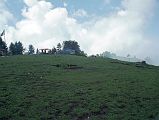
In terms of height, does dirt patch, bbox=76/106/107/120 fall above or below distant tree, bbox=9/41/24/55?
below

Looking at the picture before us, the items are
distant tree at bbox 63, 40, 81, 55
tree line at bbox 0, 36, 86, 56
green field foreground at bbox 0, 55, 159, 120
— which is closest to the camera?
green field foreground at bbox 0, 55, 159, 120

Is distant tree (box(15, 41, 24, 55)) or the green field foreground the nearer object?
the green field foreground

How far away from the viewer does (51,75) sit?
47469 mm

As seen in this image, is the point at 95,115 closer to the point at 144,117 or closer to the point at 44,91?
the point at 144,117

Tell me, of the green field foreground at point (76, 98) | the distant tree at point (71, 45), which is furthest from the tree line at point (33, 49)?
the green field foreground at point (76, 98)

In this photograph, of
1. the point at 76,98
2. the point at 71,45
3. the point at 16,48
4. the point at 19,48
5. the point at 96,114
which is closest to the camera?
the point at 96,114

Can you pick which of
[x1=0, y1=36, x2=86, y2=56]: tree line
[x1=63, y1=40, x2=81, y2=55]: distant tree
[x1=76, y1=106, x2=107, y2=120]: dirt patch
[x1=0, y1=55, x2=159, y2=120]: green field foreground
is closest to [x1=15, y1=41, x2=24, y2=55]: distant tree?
[x1=0, y1=36, x2=86, y2=56]: tree line

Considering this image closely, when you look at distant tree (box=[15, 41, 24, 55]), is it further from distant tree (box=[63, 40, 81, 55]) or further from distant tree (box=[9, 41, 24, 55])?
distant tree (box=[63, 40, 81, 55])

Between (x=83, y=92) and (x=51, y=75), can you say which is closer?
(x=83, y=92)

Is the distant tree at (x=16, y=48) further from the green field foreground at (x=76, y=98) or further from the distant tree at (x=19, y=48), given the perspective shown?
the green field foreground at (x=76, y=98)

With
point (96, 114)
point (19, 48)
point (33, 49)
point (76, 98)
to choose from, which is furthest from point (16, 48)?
point (96, 114)

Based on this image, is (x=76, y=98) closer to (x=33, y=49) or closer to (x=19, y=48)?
(x=19, y=48)

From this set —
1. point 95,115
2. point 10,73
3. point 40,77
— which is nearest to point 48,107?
point 95,115

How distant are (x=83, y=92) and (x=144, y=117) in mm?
10472
